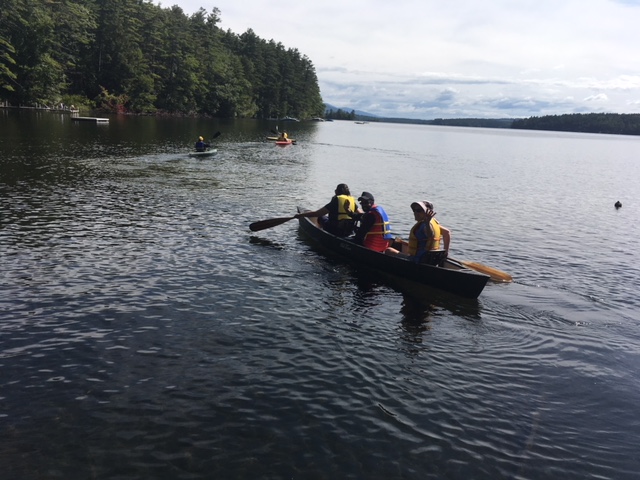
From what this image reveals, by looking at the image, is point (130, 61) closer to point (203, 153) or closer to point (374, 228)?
point (203, 153)

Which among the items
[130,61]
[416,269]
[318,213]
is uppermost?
[130,61]

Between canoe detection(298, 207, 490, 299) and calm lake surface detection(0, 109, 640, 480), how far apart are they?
406 mm

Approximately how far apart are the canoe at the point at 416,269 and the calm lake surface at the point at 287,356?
0.41 meters

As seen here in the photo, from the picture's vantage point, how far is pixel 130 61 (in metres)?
101

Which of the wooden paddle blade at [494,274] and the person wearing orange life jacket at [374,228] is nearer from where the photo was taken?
the wooden paddle blade at [494,274]

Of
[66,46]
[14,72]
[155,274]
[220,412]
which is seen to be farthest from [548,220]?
[66,46]

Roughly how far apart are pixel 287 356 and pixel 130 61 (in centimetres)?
10666

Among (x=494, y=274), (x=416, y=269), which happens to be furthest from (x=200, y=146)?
(x=494, y=274)

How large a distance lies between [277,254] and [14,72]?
82.5 m

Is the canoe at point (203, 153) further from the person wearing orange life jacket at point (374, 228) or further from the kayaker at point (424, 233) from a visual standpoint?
the kayaker at point (424, 233)

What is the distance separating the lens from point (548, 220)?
91.6 ft

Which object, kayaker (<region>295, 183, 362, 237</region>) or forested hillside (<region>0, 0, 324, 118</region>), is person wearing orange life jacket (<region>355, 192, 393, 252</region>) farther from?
forested hillside (<region>0, 0, 324, 118</region>)

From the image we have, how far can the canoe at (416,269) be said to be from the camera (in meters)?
14.2

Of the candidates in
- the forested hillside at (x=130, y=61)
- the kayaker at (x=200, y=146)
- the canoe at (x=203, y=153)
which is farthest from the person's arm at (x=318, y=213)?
the forested hillside at (x=130, y=61)
